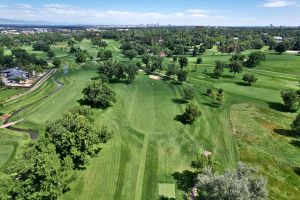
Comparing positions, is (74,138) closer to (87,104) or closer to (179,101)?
(87,104)

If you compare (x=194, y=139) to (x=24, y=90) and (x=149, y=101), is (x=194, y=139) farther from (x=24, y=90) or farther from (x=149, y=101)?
(x=24, y=90)

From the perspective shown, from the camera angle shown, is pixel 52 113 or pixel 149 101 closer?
pixel 52 113

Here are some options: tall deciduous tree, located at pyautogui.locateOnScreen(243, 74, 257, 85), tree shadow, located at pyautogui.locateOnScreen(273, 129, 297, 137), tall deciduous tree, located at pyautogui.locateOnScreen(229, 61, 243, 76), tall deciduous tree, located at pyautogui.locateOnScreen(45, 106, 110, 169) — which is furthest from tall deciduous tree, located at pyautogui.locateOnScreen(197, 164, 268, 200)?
tall deciduous tree, located at pyautogui.locateOnScreen(229, 61, 243, 76)

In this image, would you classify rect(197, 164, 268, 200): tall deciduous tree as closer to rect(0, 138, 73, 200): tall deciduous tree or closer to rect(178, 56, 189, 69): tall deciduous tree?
rect(0, 138, 73, 200): tall deciduous tree

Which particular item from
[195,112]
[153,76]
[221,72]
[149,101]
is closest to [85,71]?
[153,76]

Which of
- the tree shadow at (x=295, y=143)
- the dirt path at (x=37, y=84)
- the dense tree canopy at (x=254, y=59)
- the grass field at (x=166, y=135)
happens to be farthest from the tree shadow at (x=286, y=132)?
the dirt path at (x=37, y=84)

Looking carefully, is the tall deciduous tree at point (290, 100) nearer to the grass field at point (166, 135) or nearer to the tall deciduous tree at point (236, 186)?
the grass field at point (166, 135)
